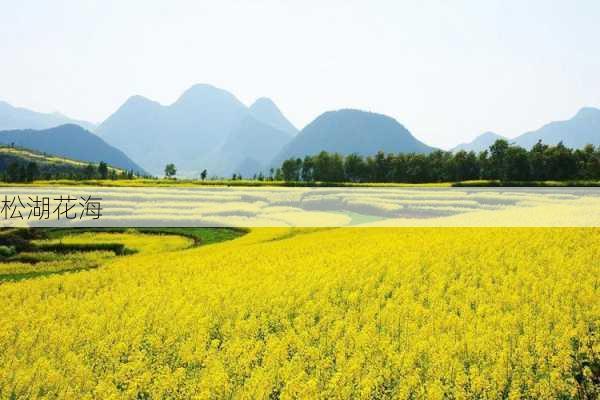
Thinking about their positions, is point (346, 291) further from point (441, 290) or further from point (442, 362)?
point (442, 362)

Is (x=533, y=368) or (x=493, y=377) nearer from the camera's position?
(x=493, y=377)

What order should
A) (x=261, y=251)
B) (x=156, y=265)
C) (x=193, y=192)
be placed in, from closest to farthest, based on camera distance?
(x=156, y=265)
(x=261, y=251)
(x=193, y=192)

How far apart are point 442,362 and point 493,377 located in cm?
90

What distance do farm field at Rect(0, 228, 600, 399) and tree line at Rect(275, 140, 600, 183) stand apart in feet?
239

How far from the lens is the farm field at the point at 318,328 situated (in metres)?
9.03

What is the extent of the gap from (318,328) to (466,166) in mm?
A: 90511

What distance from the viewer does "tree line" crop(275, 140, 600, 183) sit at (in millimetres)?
88062

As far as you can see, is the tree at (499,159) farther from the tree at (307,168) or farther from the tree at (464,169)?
the tree at (307,168)

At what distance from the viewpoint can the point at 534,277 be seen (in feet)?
52.6

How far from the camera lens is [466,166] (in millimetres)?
96562

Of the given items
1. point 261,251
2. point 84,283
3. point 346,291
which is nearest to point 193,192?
point 261,251

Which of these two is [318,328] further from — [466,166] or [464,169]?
[466,166]

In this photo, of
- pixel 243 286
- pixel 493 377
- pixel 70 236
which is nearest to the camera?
pixel 493 377

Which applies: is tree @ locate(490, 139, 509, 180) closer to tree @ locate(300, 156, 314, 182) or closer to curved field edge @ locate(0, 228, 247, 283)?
tree @ locate(300, 156, 314, 182)
